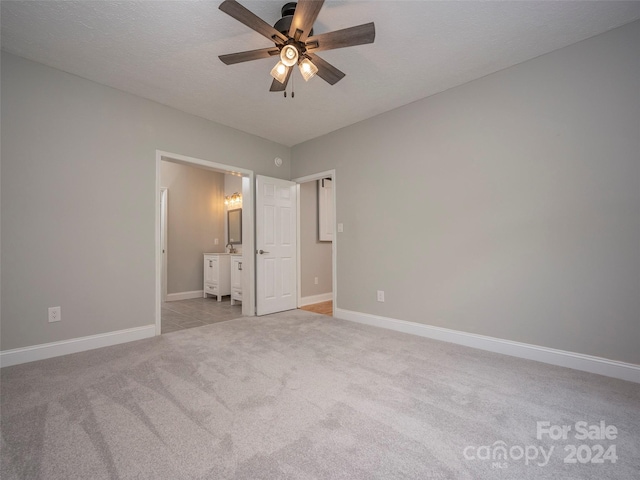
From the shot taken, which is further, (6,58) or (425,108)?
(425,108)

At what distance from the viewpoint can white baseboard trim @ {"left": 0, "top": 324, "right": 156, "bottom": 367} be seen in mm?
2477

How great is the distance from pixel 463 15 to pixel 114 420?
3522mm

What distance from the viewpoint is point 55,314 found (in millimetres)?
2691

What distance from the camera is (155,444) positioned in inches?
57.4

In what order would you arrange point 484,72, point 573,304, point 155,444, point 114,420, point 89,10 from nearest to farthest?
point 155,444
point 114,420
point 89,10
point 573,304
point 484,72

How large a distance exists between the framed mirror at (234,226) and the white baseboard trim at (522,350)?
11.3 feet

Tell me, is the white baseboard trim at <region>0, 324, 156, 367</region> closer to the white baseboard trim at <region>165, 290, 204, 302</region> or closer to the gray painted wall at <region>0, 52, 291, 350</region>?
the gray painted wall at <region>0, 52, 291, 350</region>

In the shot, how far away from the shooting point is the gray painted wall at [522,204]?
2.21m

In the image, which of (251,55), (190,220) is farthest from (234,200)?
(251,55)

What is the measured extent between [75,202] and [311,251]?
10.9ft

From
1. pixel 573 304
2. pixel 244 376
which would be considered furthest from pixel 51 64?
pixel 573 304

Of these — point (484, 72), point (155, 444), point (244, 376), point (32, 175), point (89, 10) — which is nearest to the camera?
point (155, 444)

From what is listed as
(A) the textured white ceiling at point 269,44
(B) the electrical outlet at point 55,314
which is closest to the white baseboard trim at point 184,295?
(B) the electrical outlet at point 55,314

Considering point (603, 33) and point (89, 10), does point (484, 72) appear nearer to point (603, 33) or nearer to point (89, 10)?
point (603, 33)
